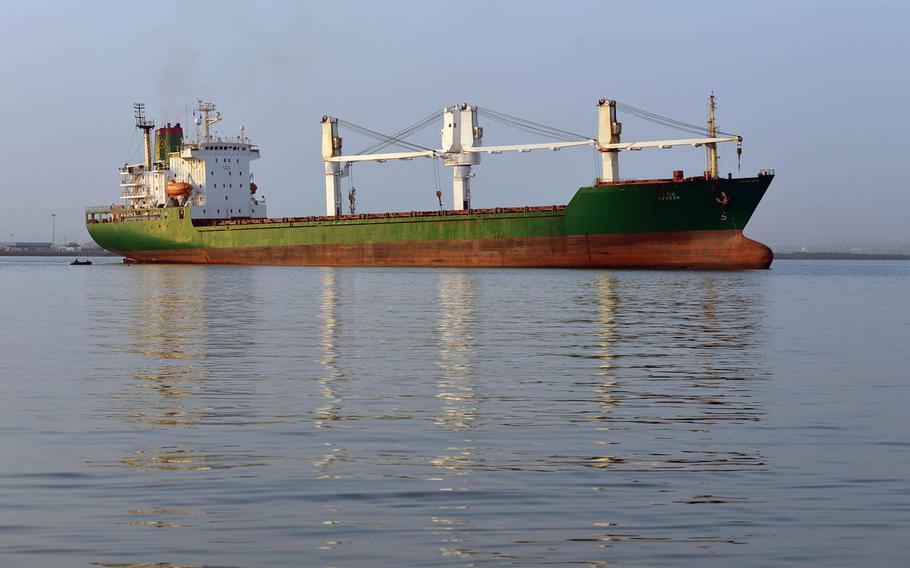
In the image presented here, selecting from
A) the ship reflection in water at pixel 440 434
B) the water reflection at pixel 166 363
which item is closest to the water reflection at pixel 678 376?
the ship reflection in water at pixel 440 434

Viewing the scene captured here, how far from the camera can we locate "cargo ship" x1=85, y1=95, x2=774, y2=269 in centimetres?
4859

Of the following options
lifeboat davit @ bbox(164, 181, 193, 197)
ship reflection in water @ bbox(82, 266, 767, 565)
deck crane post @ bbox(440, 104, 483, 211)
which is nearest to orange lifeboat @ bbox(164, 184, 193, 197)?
lifeboat davit @ bbox(164, 181, 193, 197)

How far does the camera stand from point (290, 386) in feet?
43.6

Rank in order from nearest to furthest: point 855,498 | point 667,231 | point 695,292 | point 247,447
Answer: point 855,498 → point 247,447 → point 695,292 → point 667,231

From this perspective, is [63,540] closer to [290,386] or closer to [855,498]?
[855,498]

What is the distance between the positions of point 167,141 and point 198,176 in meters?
4.78

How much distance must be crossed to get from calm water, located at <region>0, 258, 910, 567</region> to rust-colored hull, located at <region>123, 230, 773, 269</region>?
27822 millimetres

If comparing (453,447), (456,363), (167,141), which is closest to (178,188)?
(167,141)

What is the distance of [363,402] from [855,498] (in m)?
5.86

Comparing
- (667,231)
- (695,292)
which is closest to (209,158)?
(667,231)

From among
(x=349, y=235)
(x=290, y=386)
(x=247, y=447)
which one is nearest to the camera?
(x=247, y=447)

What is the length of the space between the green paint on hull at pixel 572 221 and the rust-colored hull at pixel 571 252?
30 cm

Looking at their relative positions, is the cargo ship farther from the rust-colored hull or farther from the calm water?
the calm water

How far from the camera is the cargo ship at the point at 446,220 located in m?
48.6
